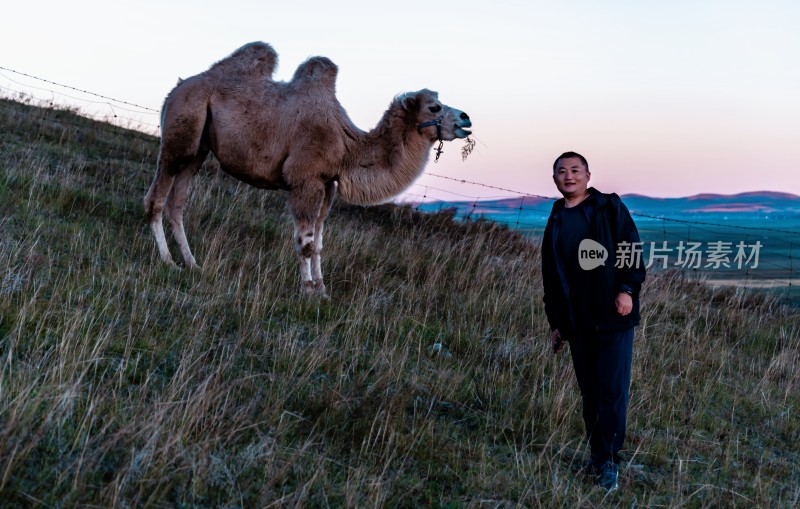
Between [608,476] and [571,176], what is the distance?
6.68 ft

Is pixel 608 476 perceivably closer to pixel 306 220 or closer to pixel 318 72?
pixel 306 220

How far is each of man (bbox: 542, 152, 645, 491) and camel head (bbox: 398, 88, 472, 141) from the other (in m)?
3.70

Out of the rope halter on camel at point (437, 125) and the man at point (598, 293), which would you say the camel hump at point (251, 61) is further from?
the man at point (598, 293)

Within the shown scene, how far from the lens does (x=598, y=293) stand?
5.19m

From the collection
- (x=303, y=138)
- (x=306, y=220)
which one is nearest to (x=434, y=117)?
(x=303, y=138)

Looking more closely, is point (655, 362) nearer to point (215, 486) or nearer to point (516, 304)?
point (516, 304)

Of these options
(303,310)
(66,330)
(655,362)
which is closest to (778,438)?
(655,362)

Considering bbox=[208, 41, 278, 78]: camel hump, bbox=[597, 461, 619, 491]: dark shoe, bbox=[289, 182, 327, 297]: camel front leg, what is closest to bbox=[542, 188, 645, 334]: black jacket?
bbox=[597, 461, 619, 491]: dark shoe

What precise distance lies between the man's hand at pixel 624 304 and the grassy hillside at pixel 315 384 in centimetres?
110

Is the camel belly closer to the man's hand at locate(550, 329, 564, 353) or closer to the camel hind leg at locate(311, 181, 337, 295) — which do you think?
the camel hind leg at locate(311, 181, 337, 295)

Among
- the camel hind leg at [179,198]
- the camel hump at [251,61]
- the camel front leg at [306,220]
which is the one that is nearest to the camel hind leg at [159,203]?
the camel hind leg at [179,198]

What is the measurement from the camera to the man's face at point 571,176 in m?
5.28

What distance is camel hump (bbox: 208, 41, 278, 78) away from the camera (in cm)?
Result: 955

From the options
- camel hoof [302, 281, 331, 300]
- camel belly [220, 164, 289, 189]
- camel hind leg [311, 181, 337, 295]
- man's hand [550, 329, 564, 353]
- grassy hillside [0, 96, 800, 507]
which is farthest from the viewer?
camel belly [220, 164, 289, 189]
